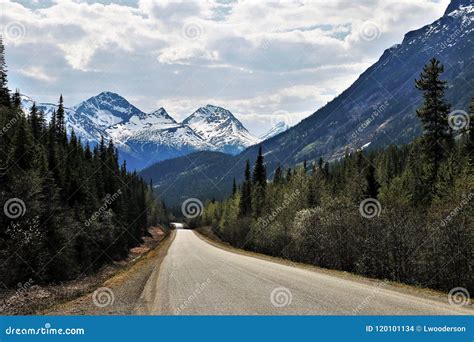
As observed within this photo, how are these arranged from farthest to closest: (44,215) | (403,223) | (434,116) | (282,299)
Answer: (434,116) < (44,215) < (403,223) < (282,299)

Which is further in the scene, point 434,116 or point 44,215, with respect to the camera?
point 434,116

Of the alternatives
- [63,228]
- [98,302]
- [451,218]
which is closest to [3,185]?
[63,228]

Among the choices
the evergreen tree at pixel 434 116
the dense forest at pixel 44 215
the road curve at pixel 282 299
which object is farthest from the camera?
the evergreen tree at pixel 434 116

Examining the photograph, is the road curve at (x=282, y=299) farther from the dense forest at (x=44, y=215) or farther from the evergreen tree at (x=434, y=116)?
the evergreen tree at (x=434, y=116)

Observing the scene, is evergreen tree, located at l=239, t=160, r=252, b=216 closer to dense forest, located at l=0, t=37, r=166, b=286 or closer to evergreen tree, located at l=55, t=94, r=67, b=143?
dense forest, located at l=0, t=37, r=166, b=286

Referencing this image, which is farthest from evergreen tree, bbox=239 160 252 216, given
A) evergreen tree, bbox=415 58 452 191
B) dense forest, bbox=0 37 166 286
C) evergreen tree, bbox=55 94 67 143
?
evergreen tree, bbox=415 58 452 191

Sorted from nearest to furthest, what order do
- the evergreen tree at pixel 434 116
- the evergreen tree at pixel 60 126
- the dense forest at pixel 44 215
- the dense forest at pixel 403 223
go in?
the dense forest at pixel 403 223 < the dense forest at pixel 44 215 < the evergreen tree at pixel 434 116 < the evergreen tree at pixel 60 126

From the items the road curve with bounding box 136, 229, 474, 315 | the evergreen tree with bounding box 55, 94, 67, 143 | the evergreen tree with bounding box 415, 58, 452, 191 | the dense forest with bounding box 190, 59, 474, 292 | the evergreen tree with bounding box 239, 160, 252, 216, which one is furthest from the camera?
the evergreen tree with bounding box 239, 160, 252, 216

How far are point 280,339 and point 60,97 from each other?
89417 mm

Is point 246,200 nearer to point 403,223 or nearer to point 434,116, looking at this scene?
point 434,116

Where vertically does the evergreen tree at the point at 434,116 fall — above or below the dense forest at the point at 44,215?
above

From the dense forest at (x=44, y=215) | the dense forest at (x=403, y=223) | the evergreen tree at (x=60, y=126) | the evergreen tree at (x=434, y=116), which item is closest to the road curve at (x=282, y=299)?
the dense forest at (x=403, y=223)

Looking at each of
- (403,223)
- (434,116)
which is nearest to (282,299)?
(403,223)

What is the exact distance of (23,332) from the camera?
32.1 feet
